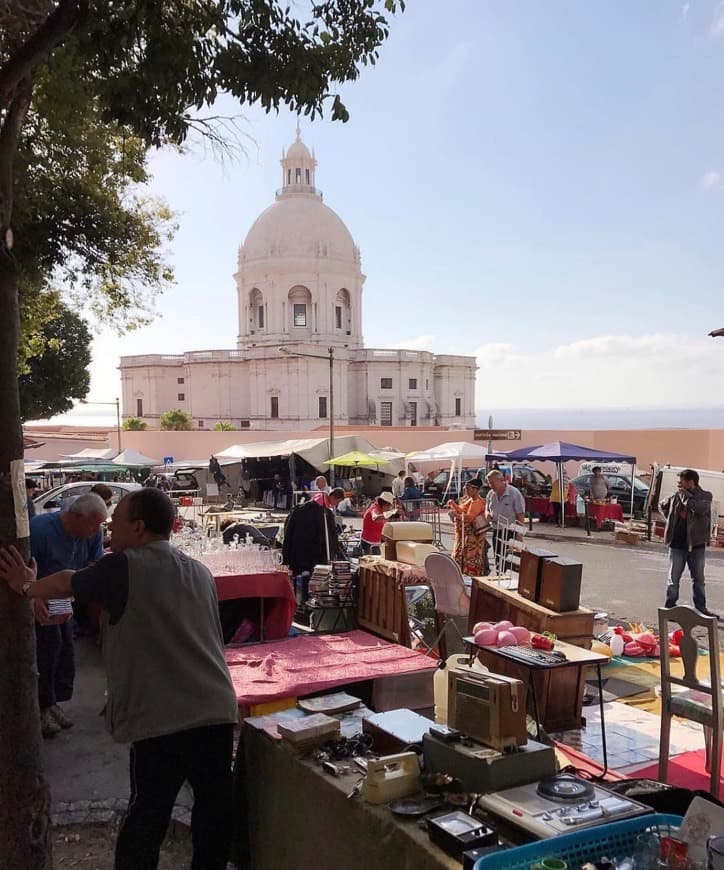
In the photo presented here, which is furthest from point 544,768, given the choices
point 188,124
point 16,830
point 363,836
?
point 188,124

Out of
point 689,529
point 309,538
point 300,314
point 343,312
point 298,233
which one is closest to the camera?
point 689,529

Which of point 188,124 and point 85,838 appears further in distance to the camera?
point 188,124

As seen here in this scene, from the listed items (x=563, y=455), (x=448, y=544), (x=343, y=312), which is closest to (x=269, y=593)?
(x=448, y=544)

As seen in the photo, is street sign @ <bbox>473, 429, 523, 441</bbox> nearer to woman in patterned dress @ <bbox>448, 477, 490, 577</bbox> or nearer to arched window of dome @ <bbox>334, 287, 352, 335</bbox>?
woman in patterned dress @ <bbox>448, 477, 490, 577</bbox>

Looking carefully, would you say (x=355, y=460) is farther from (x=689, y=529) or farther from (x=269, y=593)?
(x=269, y=593)

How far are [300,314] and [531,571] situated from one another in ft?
195

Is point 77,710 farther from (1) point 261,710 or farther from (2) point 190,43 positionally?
(2) point 190,43

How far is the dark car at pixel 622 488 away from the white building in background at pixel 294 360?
40.5m

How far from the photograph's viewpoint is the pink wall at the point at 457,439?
3084cm

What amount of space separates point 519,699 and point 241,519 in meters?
10.9

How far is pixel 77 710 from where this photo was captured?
5.60m

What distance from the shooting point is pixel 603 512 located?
17734 mm

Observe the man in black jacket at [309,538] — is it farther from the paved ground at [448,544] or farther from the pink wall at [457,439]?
the pink wall at [457,439]

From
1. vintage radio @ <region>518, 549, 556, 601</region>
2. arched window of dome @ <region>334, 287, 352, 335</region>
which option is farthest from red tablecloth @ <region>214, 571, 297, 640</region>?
arched window of dome @ <region>334, 287, 352, 335</region>
